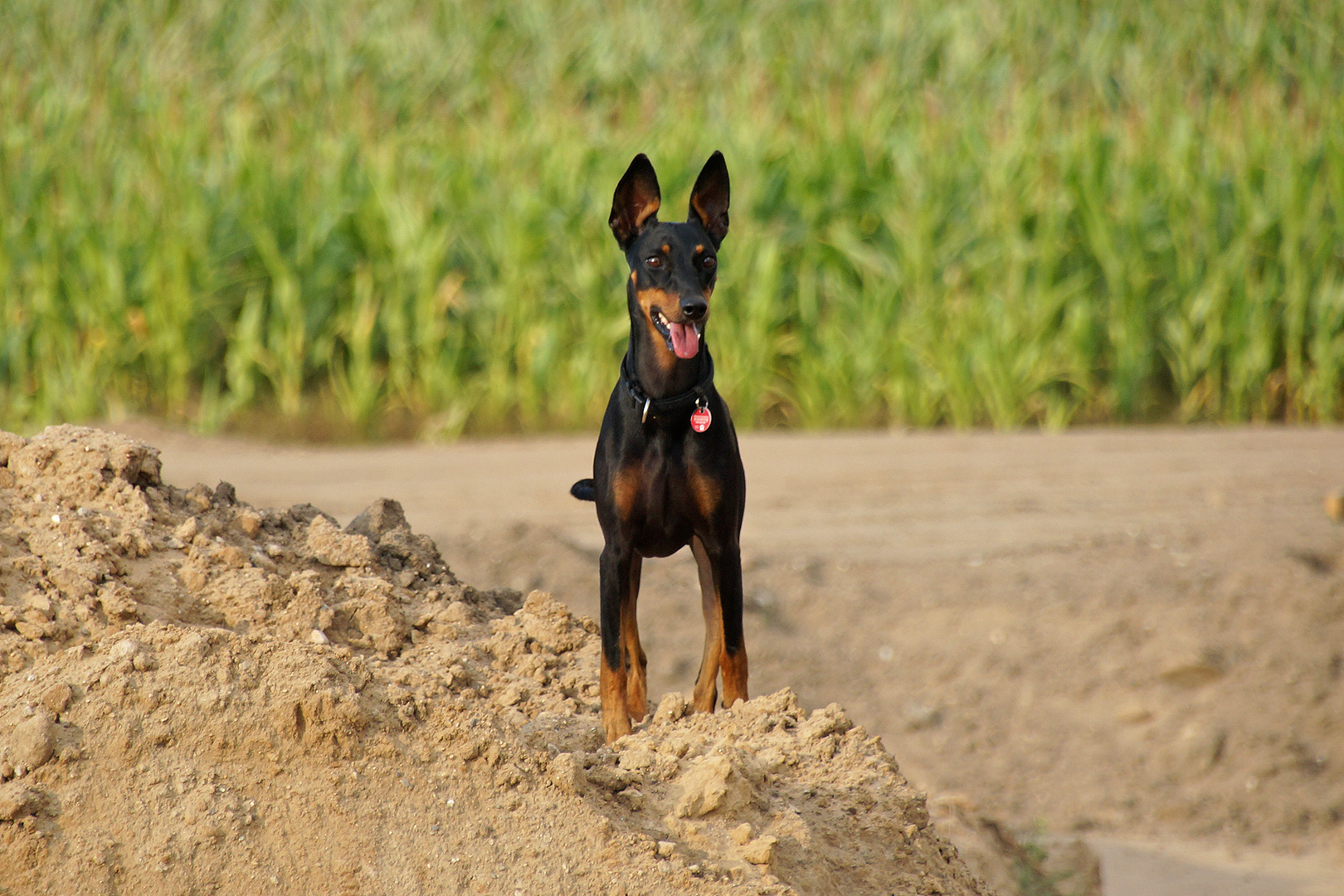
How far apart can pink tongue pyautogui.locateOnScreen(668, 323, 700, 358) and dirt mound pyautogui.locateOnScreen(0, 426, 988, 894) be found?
0.92 meters

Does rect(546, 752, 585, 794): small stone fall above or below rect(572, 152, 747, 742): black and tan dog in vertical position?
below

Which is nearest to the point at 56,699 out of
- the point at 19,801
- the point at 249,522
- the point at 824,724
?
the point at 19,801

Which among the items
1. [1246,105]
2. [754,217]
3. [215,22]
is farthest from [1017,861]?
[215,22]

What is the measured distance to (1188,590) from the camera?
19.9ft

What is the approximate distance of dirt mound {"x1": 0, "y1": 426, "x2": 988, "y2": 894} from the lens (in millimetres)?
2459

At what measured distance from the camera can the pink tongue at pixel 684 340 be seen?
2148 mm

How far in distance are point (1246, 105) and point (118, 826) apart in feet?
36.2

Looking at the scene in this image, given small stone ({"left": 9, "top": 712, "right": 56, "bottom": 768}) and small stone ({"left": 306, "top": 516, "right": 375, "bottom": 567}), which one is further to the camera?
small stone ({"left": 306, "top": 516, "right": 375, "bottom": 567})

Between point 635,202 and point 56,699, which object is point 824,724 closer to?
point 635,202

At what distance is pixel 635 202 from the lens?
2352 mm

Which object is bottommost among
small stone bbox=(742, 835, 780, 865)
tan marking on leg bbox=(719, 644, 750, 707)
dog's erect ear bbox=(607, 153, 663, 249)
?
small stone bbox=(742, 835, 780, 865)

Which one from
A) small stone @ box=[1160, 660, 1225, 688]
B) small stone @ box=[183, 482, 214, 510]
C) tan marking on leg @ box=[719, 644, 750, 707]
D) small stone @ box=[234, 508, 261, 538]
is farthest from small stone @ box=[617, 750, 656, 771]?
small stone @ box=[1160, 660, 1225, 688]

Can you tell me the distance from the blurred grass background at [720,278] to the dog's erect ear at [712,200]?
6.57 metres

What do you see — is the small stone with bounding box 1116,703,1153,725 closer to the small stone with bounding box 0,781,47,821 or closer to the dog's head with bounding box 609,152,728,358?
the dog's head with bounding box 609,152,728,358
